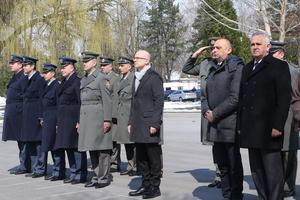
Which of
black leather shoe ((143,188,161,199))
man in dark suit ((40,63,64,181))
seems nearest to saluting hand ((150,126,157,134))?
black leather shoe ((143,188,161,199))

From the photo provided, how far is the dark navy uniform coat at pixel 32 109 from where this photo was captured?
9094 mm

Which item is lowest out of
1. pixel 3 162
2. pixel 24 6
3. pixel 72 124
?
pixel 3 162

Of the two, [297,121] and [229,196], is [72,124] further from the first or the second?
[297,121]

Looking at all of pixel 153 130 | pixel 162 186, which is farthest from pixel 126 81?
pixel 153 130

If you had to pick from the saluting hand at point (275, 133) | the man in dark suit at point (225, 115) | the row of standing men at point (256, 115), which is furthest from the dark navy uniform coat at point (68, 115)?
the saluting hand at point (275, 133)

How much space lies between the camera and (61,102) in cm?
845

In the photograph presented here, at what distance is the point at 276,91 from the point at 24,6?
1741cm

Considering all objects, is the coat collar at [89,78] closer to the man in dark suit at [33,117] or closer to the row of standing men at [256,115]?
the man in dark suit at [33,117]

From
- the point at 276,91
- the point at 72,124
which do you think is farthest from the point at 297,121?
the point at 72,124

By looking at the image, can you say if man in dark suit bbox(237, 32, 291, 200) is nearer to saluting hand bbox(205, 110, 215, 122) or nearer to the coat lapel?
saluting hand bbox(205, 110, 215, 122)

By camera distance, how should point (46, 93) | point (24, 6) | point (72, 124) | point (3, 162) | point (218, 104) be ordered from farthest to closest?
point (24, 6)
point (3, 162)
point (46, 93)
point (72, 124)
point (218, 104)

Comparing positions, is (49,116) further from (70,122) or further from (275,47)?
(275,47)

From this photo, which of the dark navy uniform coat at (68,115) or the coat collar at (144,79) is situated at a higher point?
the coat collar at (144,79)

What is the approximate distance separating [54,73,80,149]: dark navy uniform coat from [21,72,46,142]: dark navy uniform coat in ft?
2.81
